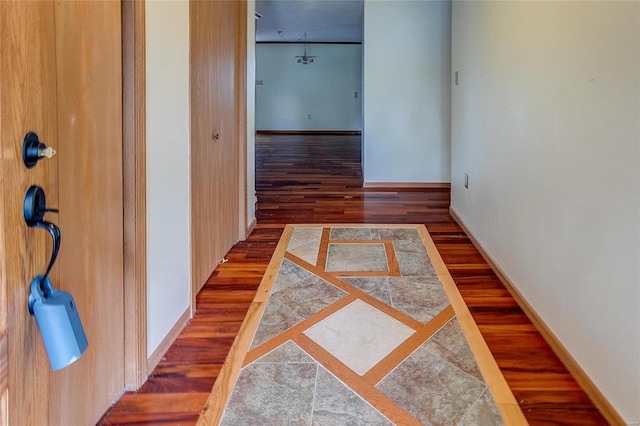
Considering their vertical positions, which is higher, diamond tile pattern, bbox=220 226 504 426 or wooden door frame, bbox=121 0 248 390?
wooden door frame, bbox=121 0 248 390

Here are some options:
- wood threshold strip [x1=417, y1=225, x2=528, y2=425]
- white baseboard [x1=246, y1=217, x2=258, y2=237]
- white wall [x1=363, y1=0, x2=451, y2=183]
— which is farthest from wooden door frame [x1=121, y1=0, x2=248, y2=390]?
white wall [x1=363, y1=0, x2=451, y2=183]

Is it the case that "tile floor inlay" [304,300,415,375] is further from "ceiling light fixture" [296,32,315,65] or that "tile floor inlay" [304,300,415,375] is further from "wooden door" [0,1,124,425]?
"ceiling light fixture" [296,32,315,65]

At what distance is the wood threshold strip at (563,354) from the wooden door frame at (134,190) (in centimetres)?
152

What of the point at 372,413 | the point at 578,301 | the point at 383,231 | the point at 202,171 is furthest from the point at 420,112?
the point at 372,413

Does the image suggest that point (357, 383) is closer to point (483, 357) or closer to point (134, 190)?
point (483, 357)

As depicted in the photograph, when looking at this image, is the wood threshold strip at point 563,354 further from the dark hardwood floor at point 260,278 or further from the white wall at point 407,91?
the white wall at point 407,91

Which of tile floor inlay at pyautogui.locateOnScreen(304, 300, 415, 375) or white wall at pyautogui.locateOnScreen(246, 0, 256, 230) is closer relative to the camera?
tile floor inlay at pyautogui.locateOnScreen(304, 300, 415, 375)

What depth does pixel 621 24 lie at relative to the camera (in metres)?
1.47

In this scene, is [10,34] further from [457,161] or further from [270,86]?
[270,86]

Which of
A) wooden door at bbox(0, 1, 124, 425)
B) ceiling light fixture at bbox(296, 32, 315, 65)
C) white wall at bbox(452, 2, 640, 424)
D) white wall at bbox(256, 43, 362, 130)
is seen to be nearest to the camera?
wooden door at bbox(0, 1, 124, 425)

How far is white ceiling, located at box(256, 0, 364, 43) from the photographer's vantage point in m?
7.52

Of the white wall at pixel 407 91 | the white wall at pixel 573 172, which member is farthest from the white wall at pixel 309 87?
the white wall at pixel 573 172

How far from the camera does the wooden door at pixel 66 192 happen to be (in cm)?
70

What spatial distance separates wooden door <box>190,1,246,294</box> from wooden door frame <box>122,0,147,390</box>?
2.04 ft
